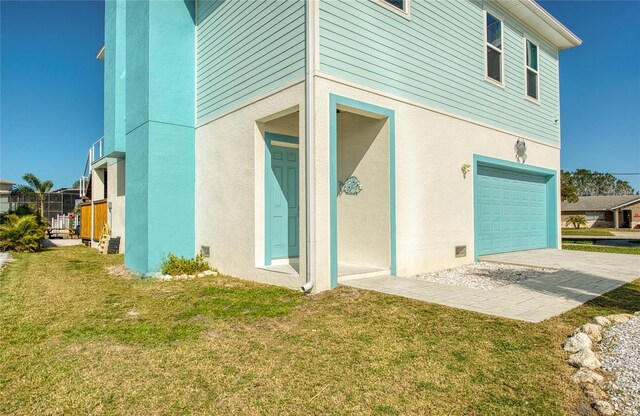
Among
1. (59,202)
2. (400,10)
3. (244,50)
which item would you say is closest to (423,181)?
(400,10)

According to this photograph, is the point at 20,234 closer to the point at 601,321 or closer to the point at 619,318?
the point at 601,321

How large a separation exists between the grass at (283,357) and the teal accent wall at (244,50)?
3.70 metres

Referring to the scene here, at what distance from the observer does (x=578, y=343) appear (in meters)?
3.22

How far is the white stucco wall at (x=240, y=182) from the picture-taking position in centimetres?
640

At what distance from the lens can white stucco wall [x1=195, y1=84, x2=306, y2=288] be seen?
6.40m

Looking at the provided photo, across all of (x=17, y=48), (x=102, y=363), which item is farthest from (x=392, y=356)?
(x=17, y=48)

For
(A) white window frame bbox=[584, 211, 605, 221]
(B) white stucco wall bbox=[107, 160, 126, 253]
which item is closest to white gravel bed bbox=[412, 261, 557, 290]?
(B) white stucco wall bbox=[107, 160, 126, 253]

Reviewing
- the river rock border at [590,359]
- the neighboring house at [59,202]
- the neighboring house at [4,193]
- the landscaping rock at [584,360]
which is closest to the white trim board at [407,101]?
the river rock border at [590,359]

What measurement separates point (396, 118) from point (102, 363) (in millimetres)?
5633

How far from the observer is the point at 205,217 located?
8.09m

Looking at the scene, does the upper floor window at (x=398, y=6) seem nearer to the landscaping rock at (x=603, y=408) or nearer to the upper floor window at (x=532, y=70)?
the upper floor window at (x=532, y=70)

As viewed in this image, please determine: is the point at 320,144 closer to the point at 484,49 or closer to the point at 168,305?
the point at 168,305

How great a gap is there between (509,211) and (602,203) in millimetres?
50822

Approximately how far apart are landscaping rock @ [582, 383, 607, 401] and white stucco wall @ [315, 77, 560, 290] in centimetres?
337
